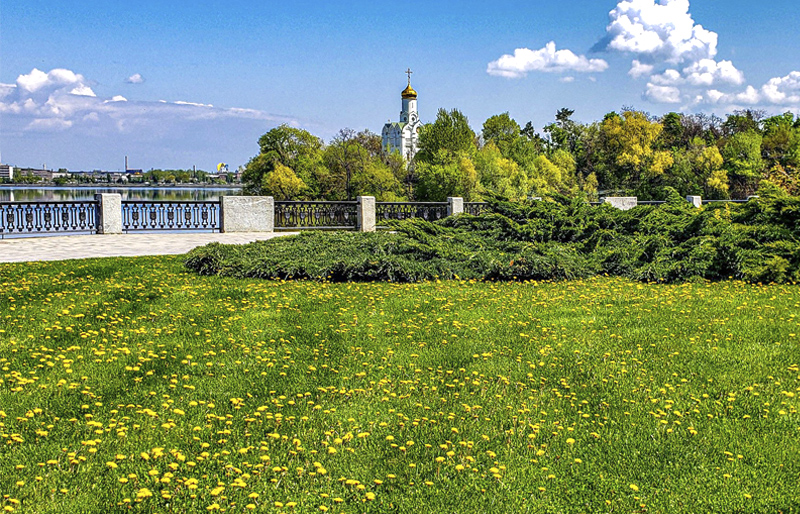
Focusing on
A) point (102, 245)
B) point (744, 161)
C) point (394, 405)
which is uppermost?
point (744, 161)

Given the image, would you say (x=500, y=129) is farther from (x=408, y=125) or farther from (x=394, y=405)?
(x=394, y=405)

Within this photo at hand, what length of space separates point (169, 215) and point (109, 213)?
6.21ft

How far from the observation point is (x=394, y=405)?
557 cm

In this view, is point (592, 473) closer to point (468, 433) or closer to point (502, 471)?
point (502, 471)

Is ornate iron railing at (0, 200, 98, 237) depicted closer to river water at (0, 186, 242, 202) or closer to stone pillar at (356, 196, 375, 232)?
river water at (0, 186, 242, 202)

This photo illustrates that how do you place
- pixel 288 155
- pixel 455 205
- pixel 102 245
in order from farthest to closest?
pixel 288 155 → pixel 455 205 → pixel 102 245

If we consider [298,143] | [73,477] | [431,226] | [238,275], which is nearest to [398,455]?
[73,477]

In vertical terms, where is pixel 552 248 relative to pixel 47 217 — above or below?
below

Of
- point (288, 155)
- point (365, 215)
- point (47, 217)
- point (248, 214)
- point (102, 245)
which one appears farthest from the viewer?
point (288, 155)

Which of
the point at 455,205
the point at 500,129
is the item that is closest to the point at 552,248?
the point at 455,205

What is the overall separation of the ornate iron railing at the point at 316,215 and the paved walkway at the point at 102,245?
2.02 m

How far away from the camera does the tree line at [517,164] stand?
6297cm

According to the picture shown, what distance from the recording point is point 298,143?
67125 mm

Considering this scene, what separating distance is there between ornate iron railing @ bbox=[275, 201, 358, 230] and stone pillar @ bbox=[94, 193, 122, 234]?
4.96 metres
